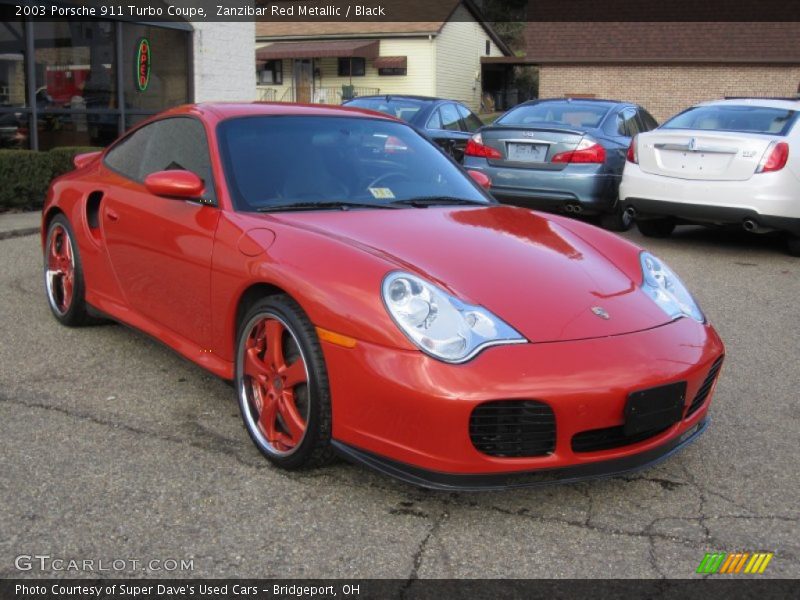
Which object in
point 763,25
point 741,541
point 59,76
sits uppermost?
point 763,25

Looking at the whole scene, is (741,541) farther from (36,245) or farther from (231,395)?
(36,245)

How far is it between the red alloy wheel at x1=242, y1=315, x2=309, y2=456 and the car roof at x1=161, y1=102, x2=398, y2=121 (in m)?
1.30

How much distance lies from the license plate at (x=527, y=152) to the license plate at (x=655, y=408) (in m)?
6.41

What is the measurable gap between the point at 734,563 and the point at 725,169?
5983mm

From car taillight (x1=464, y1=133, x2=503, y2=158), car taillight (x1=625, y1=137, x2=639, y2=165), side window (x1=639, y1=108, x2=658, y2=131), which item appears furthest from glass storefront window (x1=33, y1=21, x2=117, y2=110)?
car taillight (x1=625, y1=137, x2=639, y2=165)

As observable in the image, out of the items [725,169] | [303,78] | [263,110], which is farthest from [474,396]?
[303,78]

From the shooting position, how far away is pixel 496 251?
145 inches

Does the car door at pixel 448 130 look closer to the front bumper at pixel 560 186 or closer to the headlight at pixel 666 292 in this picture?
the front bumper at pixel 560 186

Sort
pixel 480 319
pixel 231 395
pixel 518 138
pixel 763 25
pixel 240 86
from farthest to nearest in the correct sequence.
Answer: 1. pixel 763 25
2. pixel 240 86
3. pixel 518 138
4. pixel 231 395
5. pixel 480 319

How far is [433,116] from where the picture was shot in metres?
12.8

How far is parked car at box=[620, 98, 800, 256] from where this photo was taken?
26.7ft

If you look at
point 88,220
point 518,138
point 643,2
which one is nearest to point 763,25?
point 643,2

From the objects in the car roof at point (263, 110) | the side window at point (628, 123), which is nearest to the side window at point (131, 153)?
the car roof at point (263, 110)

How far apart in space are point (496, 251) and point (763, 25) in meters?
29.3
